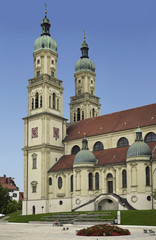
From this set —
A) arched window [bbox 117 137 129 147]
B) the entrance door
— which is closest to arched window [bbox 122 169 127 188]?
the entrance door

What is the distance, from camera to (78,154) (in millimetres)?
74438

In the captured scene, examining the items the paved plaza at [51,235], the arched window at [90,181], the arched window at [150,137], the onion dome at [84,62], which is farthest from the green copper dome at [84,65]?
the paved plaza at [51,235]

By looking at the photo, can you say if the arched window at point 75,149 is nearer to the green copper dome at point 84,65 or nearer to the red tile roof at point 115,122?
the red tile roof at point 115,122

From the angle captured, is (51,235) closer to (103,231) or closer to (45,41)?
(103,231)

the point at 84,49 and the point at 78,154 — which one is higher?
the point at 84,49

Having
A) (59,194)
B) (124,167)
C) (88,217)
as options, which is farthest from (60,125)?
(88,217)

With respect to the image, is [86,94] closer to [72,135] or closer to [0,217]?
[72,135]

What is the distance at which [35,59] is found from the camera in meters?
89.8

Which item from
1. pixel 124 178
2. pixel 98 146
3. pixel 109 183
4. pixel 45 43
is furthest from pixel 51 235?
pixel 45 43

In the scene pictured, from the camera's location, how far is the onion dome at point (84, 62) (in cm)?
10594

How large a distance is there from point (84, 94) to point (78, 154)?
31381mm

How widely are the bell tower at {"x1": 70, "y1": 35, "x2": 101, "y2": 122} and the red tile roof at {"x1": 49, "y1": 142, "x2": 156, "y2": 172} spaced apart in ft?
71.9

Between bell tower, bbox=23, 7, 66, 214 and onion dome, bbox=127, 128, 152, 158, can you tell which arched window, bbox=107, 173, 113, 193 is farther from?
bell tower, bbox=23, 7, 66, 214

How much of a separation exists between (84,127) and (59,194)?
1665 centimetres
